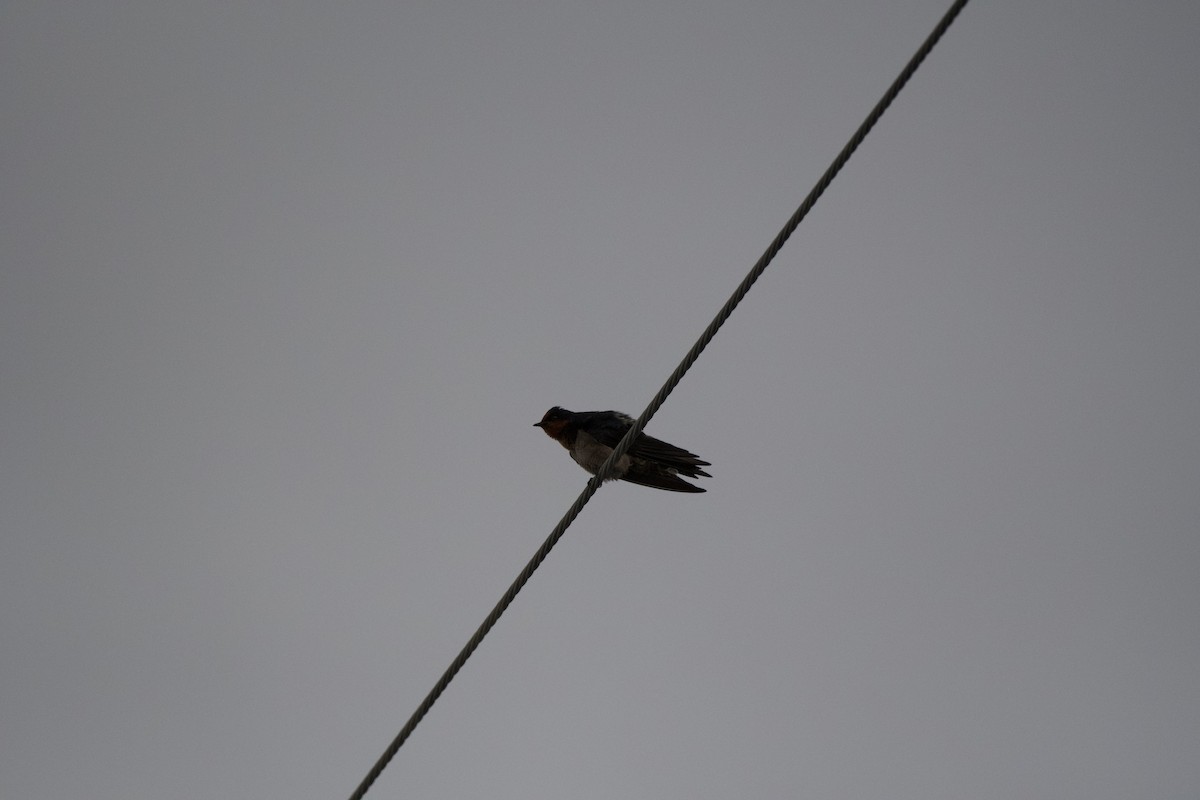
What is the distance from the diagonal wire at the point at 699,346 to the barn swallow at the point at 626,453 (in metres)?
2.25

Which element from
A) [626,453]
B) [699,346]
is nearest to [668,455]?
[626,453]

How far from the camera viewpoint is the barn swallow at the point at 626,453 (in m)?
7.47

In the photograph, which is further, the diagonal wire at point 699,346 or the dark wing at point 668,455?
the dark wing at point 668,455

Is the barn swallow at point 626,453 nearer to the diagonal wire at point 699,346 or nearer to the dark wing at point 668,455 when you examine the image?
the dark wing at point 668,455

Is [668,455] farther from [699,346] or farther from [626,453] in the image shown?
[699,346]

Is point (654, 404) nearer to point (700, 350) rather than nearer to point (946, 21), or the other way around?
point (700, 350)

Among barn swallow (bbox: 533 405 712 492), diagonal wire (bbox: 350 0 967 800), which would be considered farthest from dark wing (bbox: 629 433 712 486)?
diagonal wire (bbox: 350 0 967 800)

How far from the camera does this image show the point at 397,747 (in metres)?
4.27

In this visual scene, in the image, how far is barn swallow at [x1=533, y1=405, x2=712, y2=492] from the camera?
747 cm

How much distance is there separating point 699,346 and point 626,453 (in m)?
3.33

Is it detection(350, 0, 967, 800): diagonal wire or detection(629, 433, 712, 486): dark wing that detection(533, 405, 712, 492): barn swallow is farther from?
detection(350, 0, 967, 800): diagonal wire

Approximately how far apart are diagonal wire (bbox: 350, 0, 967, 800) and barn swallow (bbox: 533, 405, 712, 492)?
225 cm

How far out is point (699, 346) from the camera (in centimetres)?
445

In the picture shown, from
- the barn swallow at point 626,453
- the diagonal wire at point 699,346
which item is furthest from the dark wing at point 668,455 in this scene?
the diagonal wire at point 699,346
